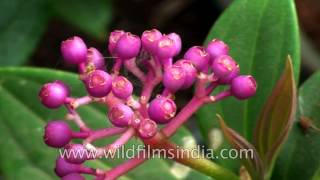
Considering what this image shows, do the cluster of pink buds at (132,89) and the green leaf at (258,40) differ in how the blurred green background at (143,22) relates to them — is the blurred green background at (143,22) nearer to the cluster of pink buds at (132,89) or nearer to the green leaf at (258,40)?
the green leaf at (258,40)

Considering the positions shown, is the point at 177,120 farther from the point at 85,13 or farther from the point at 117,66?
the point at 85,13

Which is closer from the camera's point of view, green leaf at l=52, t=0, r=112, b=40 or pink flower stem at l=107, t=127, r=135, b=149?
pink flower stem at l=107, t=127, r=135, b=149

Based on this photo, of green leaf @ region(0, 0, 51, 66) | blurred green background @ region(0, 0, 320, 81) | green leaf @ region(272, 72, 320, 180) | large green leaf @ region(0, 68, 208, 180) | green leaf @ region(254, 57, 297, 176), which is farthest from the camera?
blurred green background @ region(0, 0, 320, 81)

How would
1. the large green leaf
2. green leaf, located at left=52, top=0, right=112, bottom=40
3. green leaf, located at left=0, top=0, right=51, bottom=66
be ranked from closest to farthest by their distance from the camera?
the large green leaf < green leaf, located at left=0, top=0, right=51, bottom=66 < green leaf, located at left=52, top=0, right=112, bottom=40

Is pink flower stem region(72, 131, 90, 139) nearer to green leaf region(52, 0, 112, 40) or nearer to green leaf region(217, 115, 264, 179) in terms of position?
green leaf region(217, 115, 264, 179)

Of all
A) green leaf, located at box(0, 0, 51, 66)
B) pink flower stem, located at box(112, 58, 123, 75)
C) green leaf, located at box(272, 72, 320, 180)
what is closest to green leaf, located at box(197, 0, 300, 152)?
green leaf, located at box(272, 72, 320, 180)

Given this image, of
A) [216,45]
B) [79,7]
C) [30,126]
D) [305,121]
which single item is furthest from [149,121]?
[79,7]
